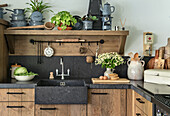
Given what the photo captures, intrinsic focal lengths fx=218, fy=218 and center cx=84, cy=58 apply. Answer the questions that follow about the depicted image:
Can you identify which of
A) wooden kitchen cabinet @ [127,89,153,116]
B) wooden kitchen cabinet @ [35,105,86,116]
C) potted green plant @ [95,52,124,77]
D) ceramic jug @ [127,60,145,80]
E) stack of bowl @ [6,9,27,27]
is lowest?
wooden kitchen cabinet @ [35,105,86,116]

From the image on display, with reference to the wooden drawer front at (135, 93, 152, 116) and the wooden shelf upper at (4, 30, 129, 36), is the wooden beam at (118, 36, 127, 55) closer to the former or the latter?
the wooden shelf upper at (4, 30, 129, 36)

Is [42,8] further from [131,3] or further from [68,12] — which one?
[131,3]

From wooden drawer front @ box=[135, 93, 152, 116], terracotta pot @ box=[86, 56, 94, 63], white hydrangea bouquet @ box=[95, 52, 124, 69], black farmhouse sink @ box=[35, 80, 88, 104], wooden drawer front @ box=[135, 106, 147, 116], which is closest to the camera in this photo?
wooden drawer front @ box=[135, 93, 152, 116]

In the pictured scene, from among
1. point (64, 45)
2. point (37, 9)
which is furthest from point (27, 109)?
point (37, 9)

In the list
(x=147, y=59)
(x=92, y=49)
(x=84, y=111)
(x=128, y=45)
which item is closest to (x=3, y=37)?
(x=92, y=49)

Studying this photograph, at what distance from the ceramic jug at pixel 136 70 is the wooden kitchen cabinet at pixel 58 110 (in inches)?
37.8

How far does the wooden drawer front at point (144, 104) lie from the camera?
2.10 metres

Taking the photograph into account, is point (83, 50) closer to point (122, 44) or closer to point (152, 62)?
point (122, 44)

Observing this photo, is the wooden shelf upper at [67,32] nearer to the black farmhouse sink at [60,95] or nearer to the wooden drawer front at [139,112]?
the black farmhouse sink at [60,95]

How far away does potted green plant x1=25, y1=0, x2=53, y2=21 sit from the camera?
10.5 feet

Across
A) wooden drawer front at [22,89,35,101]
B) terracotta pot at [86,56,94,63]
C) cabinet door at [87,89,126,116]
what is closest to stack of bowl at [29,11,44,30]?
terracotta pot at [86,56,94,63]

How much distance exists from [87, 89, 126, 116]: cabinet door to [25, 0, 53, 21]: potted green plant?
1355mm

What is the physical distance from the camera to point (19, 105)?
279 centimetres

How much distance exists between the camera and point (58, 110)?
9.05 feet
